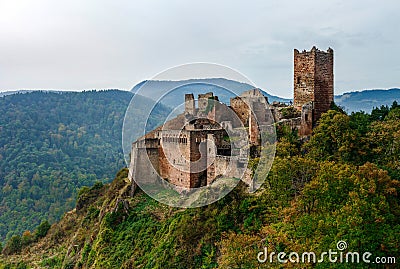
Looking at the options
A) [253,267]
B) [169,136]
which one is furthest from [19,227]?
[253,267]

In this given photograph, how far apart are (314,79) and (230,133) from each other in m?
6.01

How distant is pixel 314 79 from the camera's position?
3058cm

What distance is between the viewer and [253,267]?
1861 centimetres

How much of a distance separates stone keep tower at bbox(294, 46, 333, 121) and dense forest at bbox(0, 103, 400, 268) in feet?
5.46

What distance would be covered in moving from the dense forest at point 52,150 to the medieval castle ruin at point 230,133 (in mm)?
58124

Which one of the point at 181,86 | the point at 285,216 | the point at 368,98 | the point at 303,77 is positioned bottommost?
the point at 285,216

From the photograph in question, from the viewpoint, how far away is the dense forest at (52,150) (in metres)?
96.4

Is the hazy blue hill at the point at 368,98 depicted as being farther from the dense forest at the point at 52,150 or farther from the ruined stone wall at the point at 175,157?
the dense forest at the point at 52,150

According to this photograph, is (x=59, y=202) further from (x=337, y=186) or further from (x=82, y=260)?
(x=337, y=186)

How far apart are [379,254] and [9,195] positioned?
315 ft

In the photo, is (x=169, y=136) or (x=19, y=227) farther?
(x=19, y=227)

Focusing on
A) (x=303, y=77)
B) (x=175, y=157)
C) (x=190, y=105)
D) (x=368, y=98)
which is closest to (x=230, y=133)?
(x=175, y=157)

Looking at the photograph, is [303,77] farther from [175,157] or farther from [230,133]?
[175,157]

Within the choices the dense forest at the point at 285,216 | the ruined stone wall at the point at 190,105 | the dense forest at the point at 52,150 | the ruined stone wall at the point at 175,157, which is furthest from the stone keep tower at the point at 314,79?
the dense forest at the point at 52,150
